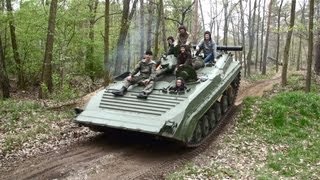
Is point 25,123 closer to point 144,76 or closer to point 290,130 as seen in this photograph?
point 144,76

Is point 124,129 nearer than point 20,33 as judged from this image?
Yes

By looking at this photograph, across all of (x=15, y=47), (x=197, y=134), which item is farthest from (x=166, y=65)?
(x=15, y=47)

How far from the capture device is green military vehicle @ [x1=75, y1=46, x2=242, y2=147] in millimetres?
9320

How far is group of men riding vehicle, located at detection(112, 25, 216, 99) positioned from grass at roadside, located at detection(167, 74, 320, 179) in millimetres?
2008

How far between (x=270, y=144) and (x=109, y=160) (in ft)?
14.7

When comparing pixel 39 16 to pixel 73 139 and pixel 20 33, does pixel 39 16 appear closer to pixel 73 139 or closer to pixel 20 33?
pixel 20 33

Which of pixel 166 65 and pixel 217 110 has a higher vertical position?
pixel 166 65

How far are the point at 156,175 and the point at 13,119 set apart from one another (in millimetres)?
5182

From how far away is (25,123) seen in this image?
11.4 metres

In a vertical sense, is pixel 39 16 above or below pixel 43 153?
above

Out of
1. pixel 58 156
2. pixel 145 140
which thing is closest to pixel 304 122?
pixel 145 140

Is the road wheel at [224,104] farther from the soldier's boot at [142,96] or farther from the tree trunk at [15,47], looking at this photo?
the tree trunk at [15,47]

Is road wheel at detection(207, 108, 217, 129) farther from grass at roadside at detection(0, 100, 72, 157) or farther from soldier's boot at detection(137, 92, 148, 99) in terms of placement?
grass at roadside at detection(0, 100, 72, 157)

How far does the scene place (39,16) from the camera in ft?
63.8
